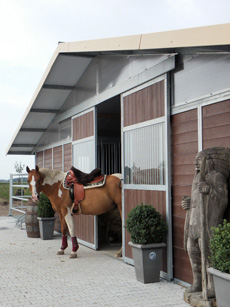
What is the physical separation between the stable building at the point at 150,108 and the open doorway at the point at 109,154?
0.03 meters

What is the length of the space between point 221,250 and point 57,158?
833cm

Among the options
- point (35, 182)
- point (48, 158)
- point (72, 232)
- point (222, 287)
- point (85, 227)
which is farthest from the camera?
point (48, 158)

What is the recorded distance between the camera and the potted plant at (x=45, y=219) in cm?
998

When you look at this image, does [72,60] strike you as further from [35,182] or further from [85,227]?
[85,227]


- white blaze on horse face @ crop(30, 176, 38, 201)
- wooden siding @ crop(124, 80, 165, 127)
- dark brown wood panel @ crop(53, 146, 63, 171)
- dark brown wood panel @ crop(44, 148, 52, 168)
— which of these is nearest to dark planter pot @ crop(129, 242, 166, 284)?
wooden siding @ crop(124, 80, 165, 127)

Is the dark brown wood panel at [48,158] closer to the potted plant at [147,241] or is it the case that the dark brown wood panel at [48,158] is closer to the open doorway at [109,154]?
the open doorway at [109,154]

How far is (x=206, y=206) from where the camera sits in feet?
14.3

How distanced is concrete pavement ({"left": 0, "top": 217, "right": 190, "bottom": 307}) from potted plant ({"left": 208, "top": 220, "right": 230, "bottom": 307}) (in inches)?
41.4

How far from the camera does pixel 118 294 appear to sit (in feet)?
16.9

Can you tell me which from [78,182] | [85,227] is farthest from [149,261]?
[85,227]

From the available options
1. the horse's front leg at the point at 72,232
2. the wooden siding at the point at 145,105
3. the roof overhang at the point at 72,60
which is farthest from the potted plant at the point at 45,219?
the wooden siding at the point at 145,105

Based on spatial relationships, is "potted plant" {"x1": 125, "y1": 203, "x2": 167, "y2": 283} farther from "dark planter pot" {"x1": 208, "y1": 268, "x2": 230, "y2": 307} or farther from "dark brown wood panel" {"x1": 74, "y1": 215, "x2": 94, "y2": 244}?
"dark brown wood panel" {"x1": 74, "y1": 215, "x2": 94, "y2": 244}

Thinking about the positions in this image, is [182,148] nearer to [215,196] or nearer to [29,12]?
[215,196]

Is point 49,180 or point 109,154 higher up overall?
point 109,154
